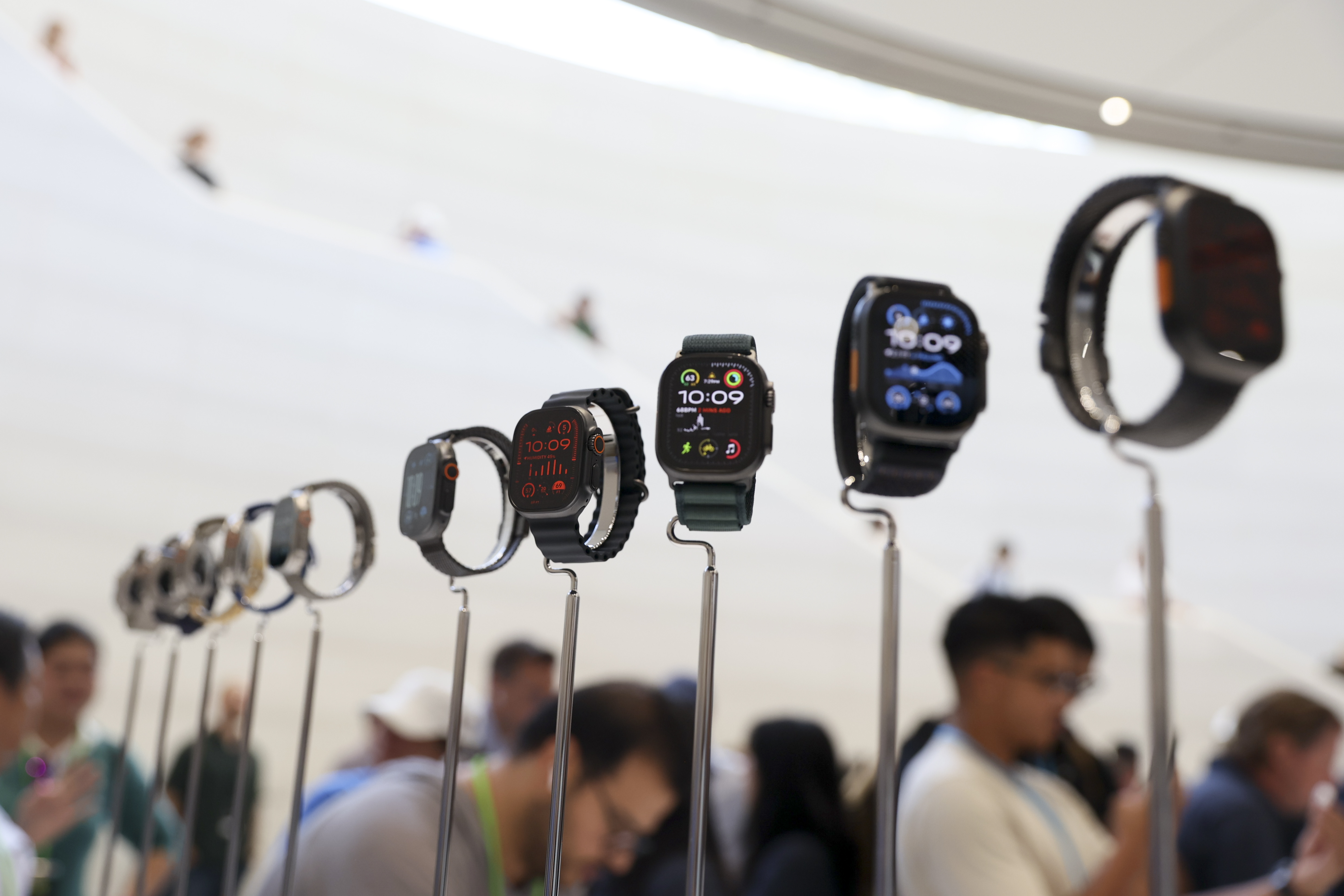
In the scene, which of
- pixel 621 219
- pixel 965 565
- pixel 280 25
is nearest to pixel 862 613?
pixel 965 565

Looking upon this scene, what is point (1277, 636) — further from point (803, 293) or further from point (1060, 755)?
point (1060, 755)

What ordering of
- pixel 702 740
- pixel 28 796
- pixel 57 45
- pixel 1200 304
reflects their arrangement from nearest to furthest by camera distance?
pixel 1200 304
pixel 702 740
pixel 28 796
pixel 57 45

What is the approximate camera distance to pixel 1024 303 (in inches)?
415

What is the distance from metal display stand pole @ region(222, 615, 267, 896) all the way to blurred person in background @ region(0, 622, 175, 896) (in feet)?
3.96

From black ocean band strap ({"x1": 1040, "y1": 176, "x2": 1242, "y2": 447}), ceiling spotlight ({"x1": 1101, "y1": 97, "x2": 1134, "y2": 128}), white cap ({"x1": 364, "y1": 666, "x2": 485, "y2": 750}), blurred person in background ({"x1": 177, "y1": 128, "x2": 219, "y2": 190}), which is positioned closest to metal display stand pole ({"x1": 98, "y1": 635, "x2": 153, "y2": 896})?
white cap ({"x1": 364, "y1": 666, "x2": 485, "y2": 750})

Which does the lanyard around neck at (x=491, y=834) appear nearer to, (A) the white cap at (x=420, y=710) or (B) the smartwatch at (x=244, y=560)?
(B) the smartwatch at (x=244, y=560)

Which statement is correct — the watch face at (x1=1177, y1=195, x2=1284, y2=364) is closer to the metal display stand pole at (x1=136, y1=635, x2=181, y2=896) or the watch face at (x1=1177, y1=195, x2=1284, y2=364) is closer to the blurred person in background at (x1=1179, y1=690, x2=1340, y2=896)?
the metal display stand pole at (x1=136, y1=635, x2=181, y2=896)

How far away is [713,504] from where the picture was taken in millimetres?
938

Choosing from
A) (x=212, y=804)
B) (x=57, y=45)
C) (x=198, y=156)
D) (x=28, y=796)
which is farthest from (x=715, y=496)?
(x=57, y=45)

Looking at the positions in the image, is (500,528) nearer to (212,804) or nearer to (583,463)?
(583,463)

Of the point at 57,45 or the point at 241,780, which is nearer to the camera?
the point at 241,780

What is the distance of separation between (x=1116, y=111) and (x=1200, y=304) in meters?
3.32

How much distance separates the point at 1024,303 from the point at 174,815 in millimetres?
8777

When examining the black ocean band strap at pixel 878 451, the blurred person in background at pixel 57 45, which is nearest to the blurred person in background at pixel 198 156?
the blurred person in background at pixel 57 45
